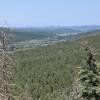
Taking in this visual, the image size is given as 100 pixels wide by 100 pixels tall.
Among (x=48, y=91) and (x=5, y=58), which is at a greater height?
(x=5, y=58)

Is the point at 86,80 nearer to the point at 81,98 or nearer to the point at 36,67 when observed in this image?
the point at 81,98

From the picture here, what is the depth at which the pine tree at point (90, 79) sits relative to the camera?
19094 mm

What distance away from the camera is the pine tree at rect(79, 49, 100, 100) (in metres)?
19.1

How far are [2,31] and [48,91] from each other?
124 meters

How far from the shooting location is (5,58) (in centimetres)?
1542

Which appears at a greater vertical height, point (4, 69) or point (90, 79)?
point (4, 69)

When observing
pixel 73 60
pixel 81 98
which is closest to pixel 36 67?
pixel 73 60

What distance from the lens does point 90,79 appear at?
19.2m

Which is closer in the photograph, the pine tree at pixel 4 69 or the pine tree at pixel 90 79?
the pine tree at pixel 4 69

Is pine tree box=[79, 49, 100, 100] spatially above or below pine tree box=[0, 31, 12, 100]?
below

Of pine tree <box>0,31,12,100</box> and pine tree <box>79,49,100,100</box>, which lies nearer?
pine tree <box>0,31,12,100</box>

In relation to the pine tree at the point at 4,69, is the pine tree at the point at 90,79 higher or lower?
lower

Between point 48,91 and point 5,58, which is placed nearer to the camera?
Answer: point 5,58

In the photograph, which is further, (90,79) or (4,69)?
(90,79)
